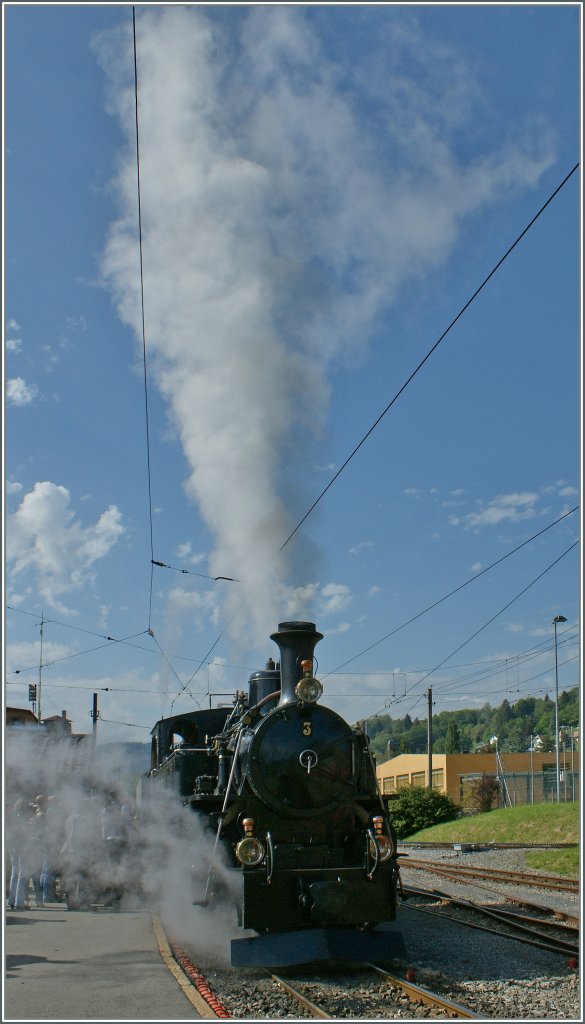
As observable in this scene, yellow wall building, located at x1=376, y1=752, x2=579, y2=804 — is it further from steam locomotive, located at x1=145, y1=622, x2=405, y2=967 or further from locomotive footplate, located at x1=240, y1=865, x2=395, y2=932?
locomotive footplate, located at x1=240, y1=865, x2=395, y2=932

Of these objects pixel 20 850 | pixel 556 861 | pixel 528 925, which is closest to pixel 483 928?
pixel 528 925

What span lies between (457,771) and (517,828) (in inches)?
987

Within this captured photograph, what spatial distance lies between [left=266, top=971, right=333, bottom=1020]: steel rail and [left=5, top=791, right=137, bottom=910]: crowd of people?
5.80 metres

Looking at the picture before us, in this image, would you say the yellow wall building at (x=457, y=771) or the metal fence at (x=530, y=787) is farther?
the yellow wall building at (x=457, y=771)

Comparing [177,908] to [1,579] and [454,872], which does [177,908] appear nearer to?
[1,579]

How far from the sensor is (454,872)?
18.1m

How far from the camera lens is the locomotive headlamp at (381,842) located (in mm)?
7609

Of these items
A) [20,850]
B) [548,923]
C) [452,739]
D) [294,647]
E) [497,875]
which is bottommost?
[452,739]

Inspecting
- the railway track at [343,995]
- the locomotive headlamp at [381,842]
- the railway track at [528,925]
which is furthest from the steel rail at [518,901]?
the railway track at [343,995]

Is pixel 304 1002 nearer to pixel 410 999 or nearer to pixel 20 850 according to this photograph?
pixel 410 999

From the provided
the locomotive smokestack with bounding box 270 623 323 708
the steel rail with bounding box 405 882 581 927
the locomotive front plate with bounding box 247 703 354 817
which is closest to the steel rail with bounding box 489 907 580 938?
the steel rail with bounding box 405 882 581 927

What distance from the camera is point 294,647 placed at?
28.3 feet

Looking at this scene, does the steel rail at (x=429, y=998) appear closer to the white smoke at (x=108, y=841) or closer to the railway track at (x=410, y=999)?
the railway track at (x=410, y=999)

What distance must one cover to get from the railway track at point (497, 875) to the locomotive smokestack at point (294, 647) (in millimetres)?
8398
